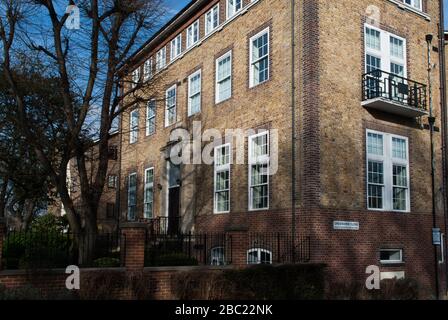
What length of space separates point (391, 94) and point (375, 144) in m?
1.77

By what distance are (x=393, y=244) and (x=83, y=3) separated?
13068 mm

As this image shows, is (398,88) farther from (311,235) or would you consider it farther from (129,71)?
(129,71)

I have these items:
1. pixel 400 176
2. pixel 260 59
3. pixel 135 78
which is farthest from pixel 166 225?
pixel 400 176

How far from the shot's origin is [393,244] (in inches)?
678

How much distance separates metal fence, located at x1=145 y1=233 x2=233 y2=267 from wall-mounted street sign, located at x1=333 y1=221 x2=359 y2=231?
3511 millimetres

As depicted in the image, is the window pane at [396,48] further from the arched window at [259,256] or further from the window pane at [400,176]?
the arched window at [259,256]

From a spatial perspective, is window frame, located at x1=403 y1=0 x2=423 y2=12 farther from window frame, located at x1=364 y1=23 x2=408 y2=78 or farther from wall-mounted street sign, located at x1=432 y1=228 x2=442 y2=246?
wall-mounted street sign, located at x1=432 y1=228 x2=442 y2=246

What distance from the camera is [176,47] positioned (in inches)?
1025

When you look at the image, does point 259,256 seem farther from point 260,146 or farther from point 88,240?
point 88,240

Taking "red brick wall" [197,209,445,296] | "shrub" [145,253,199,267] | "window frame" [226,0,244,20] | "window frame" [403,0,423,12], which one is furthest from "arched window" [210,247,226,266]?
"window frame" [403,0,423,12]

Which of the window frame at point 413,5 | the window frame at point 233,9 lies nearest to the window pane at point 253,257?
the window frame at point 233,9

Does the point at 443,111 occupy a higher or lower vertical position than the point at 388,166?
higher

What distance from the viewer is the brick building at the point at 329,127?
16.1 metres

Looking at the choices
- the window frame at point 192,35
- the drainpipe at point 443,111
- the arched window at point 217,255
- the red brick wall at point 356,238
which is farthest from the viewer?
the window frame at point 192,35
